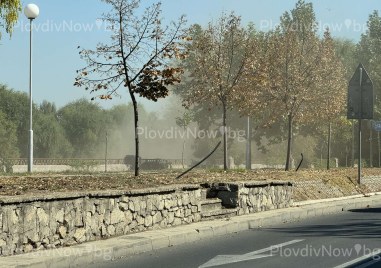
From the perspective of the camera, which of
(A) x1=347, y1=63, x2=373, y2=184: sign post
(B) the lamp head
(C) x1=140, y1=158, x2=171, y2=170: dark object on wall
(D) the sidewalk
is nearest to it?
(D) the sidewalk

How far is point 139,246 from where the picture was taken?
11.8 meters

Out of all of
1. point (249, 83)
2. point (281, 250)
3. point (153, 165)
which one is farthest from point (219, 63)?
Result: point (153, 165)

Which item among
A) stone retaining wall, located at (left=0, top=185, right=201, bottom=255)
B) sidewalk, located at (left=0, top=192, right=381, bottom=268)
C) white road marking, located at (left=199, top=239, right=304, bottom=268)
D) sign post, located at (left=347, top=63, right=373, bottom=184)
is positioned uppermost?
Answer: sign post, located at (left=347, top=63, right=373, bottom=184)

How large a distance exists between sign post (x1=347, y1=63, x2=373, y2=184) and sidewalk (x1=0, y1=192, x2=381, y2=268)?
701cm

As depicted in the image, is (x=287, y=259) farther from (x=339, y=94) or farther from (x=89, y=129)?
(x=89, y=129)

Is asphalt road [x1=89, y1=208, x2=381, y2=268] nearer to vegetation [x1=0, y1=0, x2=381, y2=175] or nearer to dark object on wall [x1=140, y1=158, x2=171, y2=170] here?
vegetation [x1=0, y1=0, x2=381, y2=175]

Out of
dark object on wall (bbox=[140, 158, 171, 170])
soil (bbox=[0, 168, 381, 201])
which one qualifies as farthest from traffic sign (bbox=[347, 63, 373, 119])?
dark object on wall (bbox=[140, 158, 171, 170])

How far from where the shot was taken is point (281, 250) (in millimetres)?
12094

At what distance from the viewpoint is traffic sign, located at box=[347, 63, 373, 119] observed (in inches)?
1035

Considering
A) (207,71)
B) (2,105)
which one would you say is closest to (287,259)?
(207,71)

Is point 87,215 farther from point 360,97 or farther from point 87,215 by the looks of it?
point 360,97

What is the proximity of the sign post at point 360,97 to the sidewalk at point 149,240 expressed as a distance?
701 centimetres

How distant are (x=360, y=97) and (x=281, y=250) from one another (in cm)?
1547

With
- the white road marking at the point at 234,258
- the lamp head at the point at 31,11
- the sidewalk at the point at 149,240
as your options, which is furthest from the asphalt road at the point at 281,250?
the lamp head at the point at 31,11
